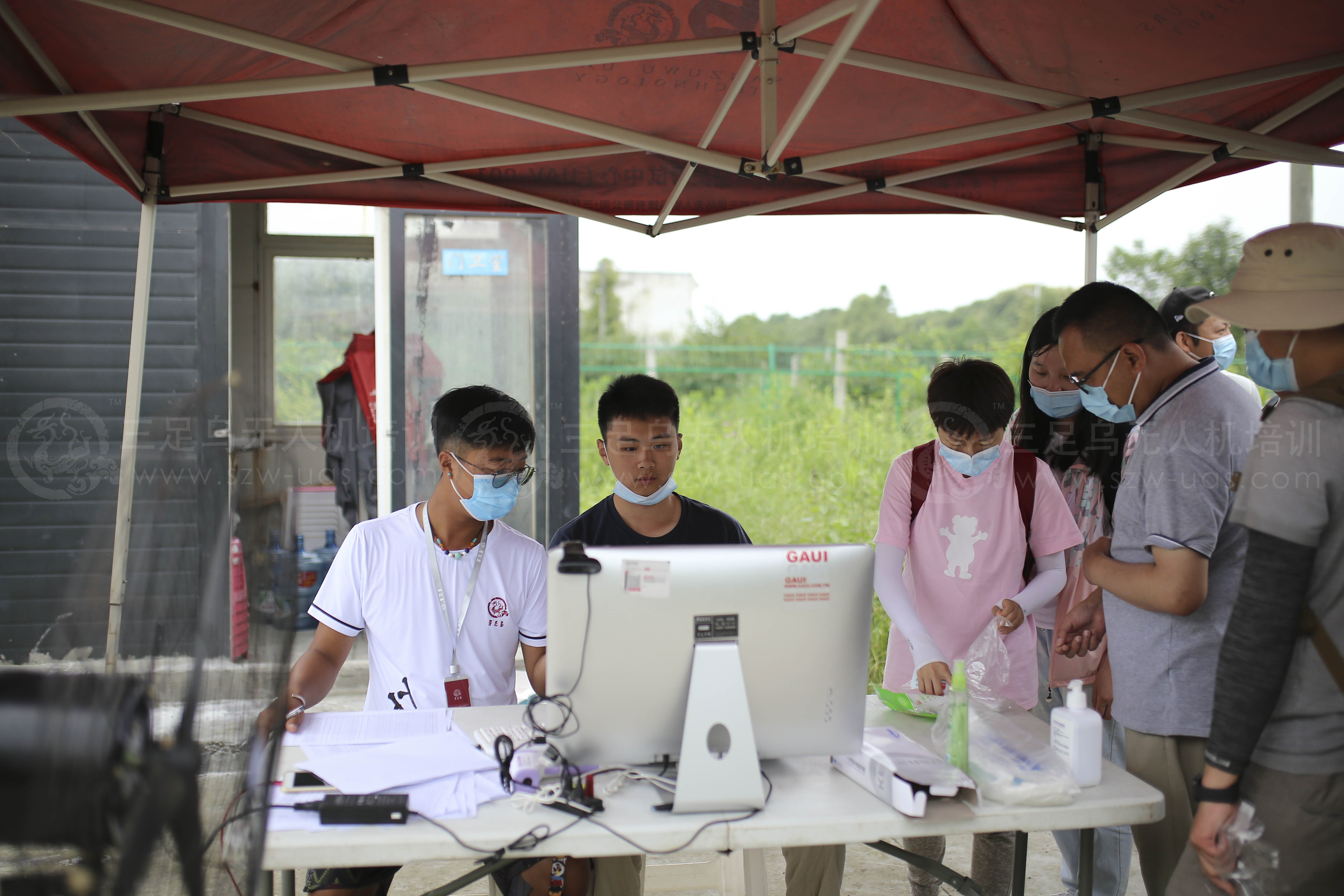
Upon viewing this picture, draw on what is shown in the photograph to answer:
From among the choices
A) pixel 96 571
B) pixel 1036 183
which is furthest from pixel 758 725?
pixel 1036 183

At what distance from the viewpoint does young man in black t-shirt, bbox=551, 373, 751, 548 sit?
248 cm

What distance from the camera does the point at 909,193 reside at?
10.2 feet

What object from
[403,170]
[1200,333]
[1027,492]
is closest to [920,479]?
[1027,492]

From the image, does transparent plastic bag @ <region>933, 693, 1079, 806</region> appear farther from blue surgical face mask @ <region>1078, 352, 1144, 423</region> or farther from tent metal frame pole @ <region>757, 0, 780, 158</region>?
tent metal frame pole @ <region>757, 0, 780, 158</region>

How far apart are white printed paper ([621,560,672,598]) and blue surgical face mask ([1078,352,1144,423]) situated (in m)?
1.12

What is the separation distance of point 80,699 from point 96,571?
304 mm

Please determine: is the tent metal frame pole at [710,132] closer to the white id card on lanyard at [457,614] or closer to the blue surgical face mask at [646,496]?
the blue surgical face mask at [646,496]

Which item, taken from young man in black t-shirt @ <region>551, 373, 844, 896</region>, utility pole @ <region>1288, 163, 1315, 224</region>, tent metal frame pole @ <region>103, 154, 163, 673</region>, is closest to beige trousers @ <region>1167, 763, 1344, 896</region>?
young man in black t-shirt @ <region>551, 373, 844, 896</region>

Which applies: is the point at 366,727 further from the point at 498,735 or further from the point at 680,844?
the point at 680,844

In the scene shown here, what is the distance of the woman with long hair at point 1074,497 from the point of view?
8.33ft

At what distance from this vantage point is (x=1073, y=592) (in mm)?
2600

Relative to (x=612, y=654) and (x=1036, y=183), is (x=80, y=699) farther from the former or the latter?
(x=1036, y=183)

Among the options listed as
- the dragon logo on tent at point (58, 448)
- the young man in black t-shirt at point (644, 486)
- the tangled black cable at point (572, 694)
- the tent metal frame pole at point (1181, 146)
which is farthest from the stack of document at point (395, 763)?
the dragon logo on tent at point (58, 448)

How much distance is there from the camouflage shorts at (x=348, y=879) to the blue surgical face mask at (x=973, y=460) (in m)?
1.69
